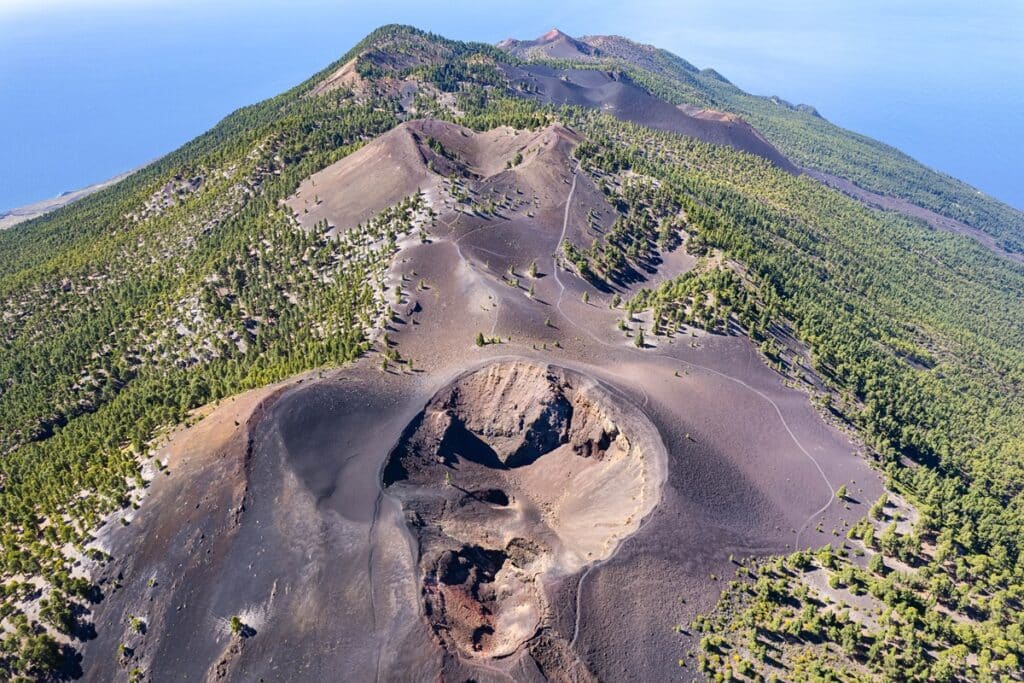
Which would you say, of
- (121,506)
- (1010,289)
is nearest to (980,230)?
(1010,289)

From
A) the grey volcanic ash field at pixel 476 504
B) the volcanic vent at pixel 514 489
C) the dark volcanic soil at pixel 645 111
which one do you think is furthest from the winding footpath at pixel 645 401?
the dark volcanic soil at pixel 645 111

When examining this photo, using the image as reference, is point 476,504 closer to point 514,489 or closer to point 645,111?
point 514,489

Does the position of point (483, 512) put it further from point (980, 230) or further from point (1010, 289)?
point (980, 230)

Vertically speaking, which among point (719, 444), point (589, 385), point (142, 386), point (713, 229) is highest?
point (713, 229)

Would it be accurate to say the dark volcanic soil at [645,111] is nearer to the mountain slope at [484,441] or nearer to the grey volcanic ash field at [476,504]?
the mountain slope at [484,441]

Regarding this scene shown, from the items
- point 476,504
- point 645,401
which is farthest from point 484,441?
point 645,401

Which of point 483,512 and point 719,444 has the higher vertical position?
point 719,444
